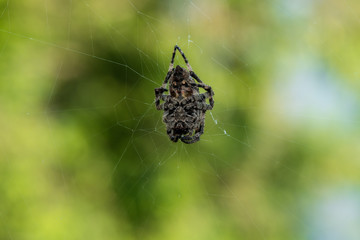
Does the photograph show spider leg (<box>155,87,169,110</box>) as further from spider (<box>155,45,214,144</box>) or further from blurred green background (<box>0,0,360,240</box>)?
blurred green background (<box>0,0,360,240</box>)

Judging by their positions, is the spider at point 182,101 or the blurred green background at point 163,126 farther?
the blurred green background at point 163,126

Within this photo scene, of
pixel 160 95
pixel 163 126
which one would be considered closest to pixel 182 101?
pixel 160 95

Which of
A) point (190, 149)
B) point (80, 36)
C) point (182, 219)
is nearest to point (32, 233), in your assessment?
point (182, 219)

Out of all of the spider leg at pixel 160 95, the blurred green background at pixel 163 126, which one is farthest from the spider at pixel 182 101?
the blurred green background at pixel 163 126

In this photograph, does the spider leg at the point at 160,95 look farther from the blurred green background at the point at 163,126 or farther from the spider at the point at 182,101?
the blurred green background at the point at 163,126

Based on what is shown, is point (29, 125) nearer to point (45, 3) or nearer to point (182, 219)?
point (45, 3)

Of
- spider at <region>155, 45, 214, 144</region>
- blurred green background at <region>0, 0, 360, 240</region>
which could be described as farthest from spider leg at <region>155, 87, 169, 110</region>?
blurred green background at <region>0, 0, 360, 240</region>

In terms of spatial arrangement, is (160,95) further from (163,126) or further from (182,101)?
(163,126)
